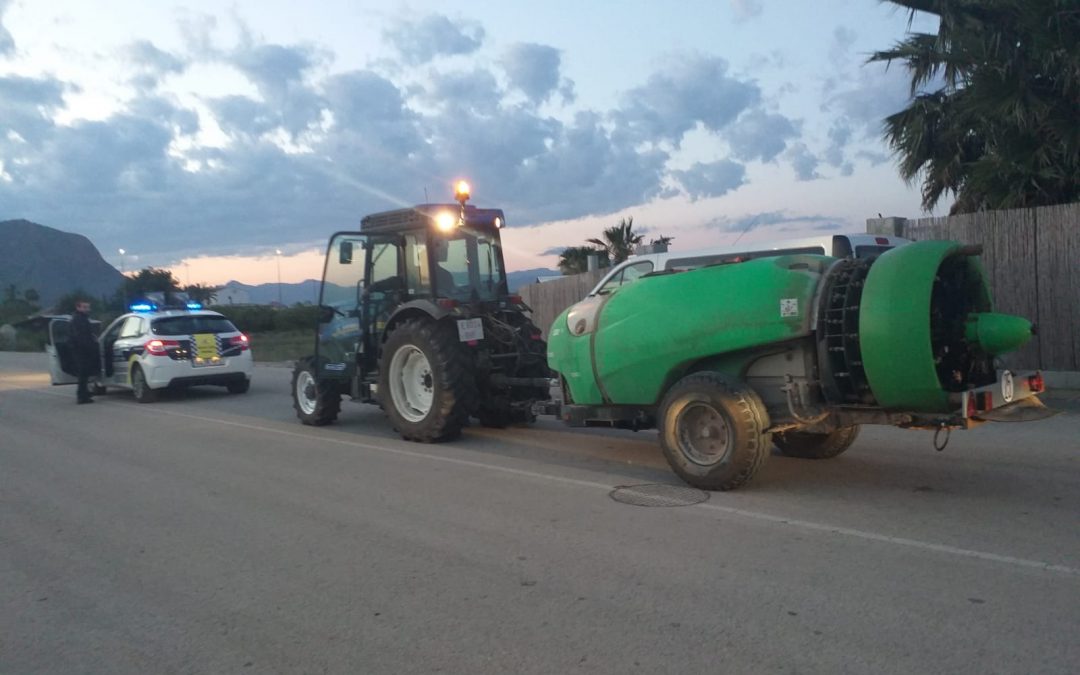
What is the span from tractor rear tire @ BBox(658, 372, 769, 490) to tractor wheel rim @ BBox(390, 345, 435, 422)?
379 cm

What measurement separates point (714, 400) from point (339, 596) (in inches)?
127

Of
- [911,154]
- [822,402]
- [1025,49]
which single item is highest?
[1025,49]

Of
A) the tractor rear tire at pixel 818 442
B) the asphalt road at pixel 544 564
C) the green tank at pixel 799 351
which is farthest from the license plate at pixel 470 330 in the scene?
the tractor rear tire at pixel 818 442

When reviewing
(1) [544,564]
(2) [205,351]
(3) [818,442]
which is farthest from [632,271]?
(1) [544,564]

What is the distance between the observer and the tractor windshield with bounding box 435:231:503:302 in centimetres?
1060

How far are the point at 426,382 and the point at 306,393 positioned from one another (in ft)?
8.34

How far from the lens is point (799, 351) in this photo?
6883 millimetres

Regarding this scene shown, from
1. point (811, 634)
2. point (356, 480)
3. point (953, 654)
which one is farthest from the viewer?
point (356, 480)

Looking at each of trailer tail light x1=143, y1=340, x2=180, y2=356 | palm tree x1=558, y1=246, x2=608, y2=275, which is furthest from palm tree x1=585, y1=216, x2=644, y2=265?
trailer tail light x1=143, y1=340, x2=180, y2=356

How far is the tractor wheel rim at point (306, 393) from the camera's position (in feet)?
39.5

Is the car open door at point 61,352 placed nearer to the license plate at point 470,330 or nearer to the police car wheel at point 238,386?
the police car wheel at point 238,386

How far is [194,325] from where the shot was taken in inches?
639

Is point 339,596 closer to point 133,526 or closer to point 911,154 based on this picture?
point 133,526

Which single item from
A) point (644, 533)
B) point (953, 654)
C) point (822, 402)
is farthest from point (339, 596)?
point (822, 402)
